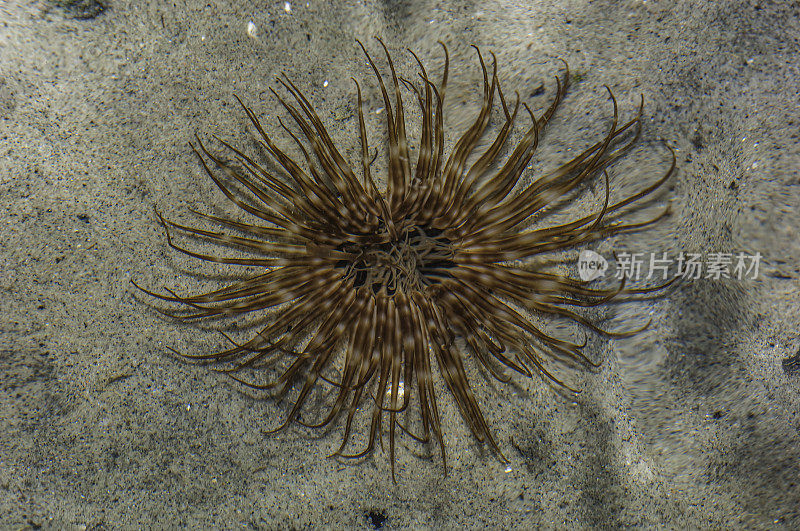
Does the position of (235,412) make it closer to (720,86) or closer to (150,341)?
(150,341)

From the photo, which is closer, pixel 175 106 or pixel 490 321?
pixel 490 321

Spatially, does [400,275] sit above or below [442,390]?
above

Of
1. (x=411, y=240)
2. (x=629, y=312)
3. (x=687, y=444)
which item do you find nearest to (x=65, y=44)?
(x=411, y=240)

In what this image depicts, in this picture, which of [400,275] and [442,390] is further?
[442,390]
